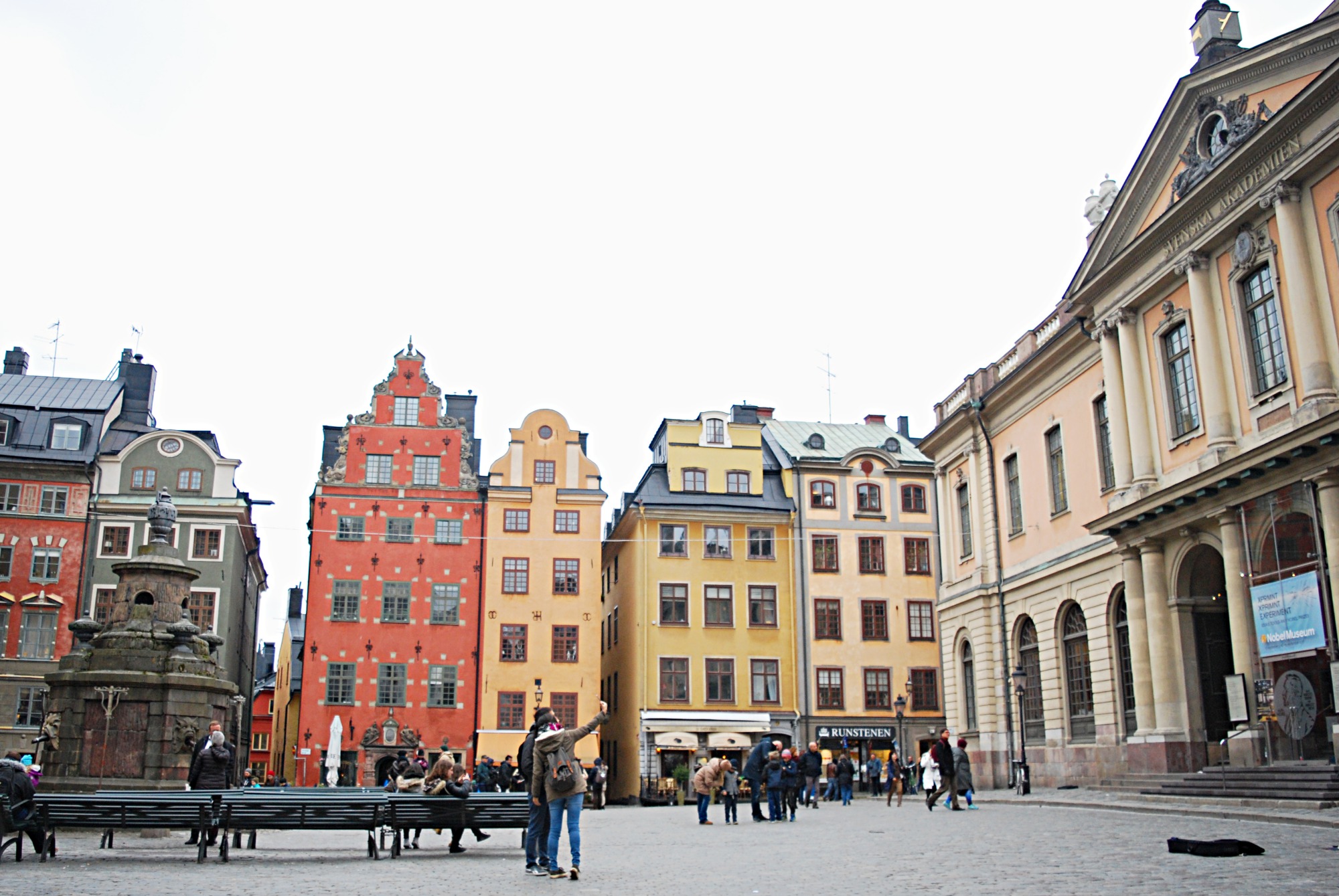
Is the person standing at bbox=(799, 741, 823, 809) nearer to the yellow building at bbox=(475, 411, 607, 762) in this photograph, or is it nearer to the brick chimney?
the yellow building at bbox=(475, 411, 607, 762)

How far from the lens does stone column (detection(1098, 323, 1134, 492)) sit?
1102 inches

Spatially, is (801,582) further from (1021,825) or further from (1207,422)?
(1021,825)

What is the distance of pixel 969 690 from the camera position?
3834cm

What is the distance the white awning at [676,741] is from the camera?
46875 millimetres

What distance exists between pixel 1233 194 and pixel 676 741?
3049 centimetres

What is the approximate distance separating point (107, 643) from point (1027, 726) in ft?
80.0

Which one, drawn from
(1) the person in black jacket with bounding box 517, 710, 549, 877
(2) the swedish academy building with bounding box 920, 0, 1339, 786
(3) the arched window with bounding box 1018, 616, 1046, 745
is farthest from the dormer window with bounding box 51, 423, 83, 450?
(1) the person in black jacket with bounding box 517, 710, 549, 877

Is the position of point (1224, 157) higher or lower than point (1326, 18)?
lower

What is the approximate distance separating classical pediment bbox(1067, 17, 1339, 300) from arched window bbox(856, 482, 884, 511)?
24.8 meters

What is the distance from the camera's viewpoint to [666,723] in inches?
1879

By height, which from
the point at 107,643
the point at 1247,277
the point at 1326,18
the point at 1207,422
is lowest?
the point at 107,643

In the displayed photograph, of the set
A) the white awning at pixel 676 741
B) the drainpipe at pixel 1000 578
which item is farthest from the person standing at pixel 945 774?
the white awning at pixel 676 741

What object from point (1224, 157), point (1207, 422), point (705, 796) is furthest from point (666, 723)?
point (1224, 157)

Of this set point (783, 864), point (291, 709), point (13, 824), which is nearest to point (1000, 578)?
point (783, 864)
